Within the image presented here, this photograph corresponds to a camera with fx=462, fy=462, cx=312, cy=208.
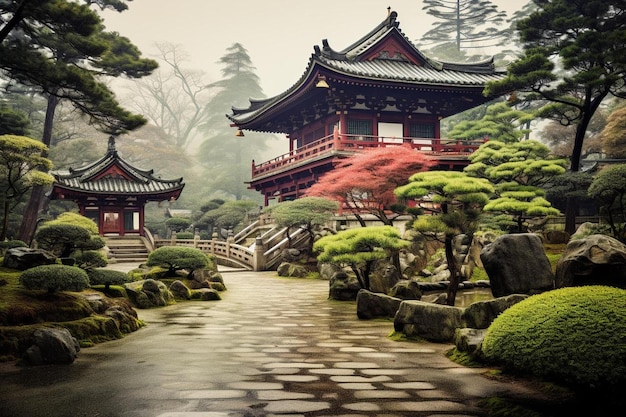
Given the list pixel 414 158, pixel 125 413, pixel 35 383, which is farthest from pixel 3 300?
pixel 414 158

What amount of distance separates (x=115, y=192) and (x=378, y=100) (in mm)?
17112

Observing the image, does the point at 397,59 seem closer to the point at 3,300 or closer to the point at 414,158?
the point at 414,158

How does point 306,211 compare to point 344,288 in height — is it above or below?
above

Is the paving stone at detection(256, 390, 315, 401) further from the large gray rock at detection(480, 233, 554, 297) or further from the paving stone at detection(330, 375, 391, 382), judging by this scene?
the large gray rock at detection(480, 233, 554, 297)

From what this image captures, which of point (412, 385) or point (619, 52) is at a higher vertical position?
point (619, 52)

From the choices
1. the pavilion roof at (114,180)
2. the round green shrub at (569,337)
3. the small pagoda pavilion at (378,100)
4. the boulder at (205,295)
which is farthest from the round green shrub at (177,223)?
the round green shrub at (569,337)

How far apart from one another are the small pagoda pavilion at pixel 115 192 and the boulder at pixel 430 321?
→ 25.3m

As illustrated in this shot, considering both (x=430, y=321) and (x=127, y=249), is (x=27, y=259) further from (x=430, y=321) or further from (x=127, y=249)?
(x=127, y=249)

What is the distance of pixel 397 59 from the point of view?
27.7m

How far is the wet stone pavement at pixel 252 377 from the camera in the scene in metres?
4.09

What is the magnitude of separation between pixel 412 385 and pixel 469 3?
54.5 m

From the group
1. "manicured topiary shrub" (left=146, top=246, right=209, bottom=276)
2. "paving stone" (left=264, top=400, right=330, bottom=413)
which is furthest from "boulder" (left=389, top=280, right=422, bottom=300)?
"paving stone" (left=264, top=400, right=330, bottom=413)

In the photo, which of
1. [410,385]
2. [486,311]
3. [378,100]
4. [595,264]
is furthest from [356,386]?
[378,100]

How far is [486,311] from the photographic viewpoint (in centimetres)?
683
